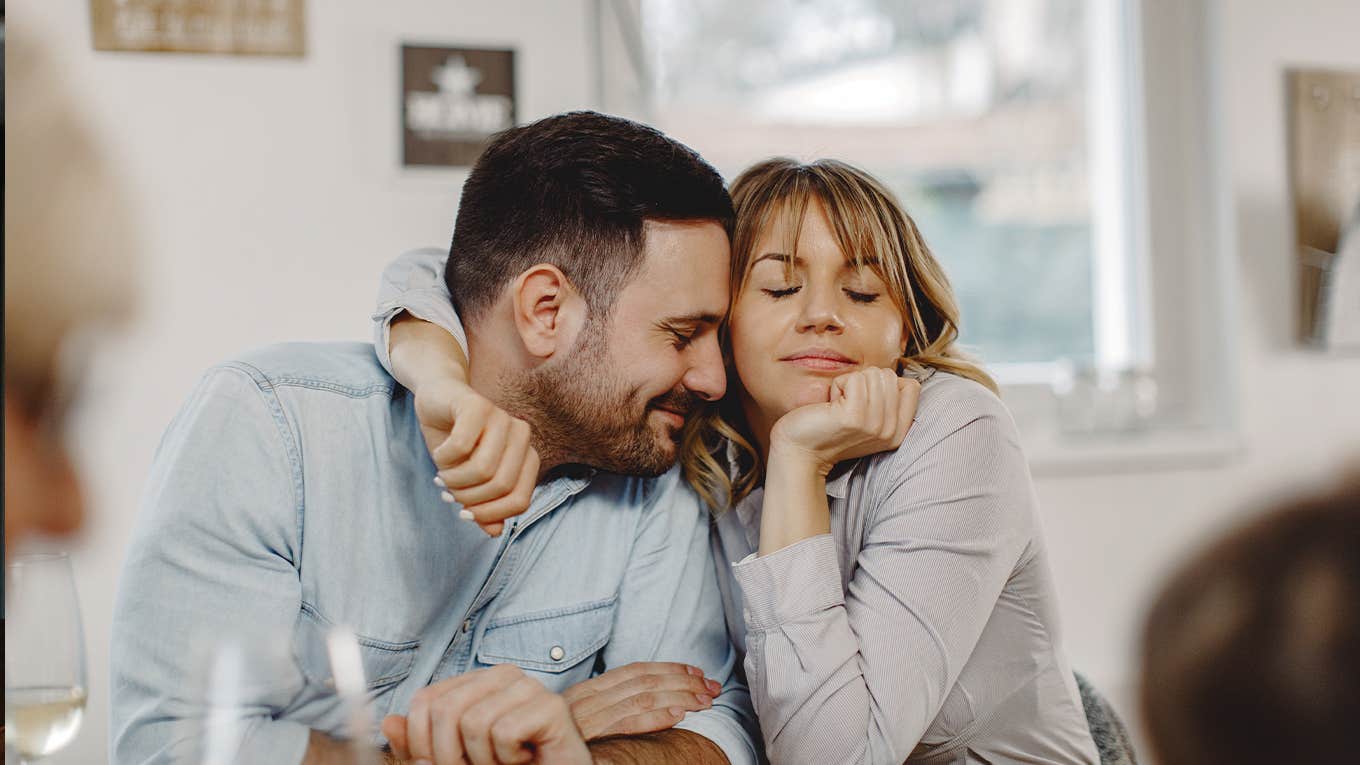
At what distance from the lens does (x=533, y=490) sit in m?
0.72

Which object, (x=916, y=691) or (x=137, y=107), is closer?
(x=916, y=691)

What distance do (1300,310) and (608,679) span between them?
1.08 metres

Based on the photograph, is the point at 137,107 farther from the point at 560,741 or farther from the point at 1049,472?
the point at 1049,472

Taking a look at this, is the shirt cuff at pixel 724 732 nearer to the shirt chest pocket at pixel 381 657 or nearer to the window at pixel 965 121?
the shirt chest pocket at pixel 381 657

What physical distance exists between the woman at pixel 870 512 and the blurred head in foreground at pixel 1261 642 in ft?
1.51

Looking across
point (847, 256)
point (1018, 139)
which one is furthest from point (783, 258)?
point (1018, 139)

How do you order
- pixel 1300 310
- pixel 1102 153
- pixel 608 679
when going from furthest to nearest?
1. pixel 1102 153
2. pixel 1300 310
3. pixel 608 679

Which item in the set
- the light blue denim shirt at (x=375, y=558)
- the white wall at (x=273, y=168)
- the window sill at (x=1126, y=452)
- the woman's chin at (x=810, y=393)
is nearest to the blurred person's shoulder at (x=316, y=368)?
the light blue denim shirt at (x=375, y=558)

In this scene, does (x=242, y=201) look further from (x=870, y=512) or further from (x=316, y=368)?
(x=870, y=512)

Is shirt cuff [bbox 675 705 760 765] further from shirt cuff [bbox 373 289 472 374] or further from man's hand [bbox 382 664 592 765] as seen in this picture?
shirt cuff [bbox 373 289 472 374]

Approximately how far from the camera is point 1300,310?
1.31 meters

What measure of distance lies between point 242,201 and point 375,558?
61 cm

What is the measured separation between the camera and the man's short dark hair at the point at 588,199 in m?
0.79

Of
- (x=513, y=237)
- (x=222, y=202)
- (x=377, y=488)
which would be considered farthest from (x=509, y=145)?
(x=222, y=202)
